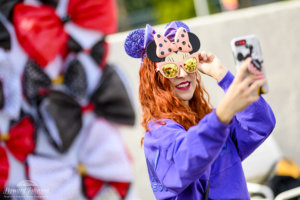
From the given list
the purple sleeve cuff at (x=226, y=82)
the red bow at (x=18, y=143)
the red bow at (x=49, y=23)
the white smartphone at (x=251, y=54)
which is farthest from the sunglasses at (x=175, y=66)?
the red bow at (x=18, y=143)

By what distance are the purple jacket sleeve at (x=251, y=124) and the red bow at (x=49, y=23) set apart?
1.73 meters

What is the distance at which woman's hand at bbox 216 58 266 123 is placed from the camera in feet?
3.59

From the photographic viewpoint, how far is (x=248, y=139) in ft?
5.03

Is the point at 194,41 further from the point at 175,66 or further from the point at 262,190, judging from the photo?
the point at 262,190

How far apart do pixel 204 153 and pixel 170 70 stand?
0.43 m

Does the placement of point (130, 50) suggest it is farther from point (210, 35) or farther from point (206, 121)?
point (210, 35)

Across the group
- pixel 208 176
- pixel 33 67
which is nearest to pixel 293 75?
pixel 33 67

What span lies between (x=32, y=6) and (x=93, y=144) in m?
1.15

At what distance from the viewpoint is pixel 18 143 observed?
9.58 ft

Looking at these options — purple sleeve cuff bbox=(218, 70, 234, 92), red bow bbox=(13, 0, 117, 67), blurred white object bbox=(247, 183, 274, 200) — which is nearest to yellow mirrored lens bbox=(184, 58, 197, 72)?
purple sleeve cuff bbox=(218, 70, 234, 92)

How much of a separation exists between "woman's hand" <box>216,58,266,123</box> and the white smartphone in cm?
5

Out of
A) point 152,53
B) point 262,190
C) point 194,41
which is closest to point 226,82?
point 194,41

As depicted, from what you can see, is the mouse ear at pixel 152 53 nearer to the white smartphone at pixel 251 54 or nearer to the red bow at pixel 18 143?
the white smartphone at pixel 251 54

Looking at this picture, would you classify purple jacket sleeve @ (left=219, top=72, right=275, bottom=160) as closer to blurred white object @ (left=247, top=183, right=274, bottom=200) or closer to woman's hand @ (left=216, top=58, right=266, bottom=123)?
woman's hand @ (left=216, top=58, right=266, bottom=123)
